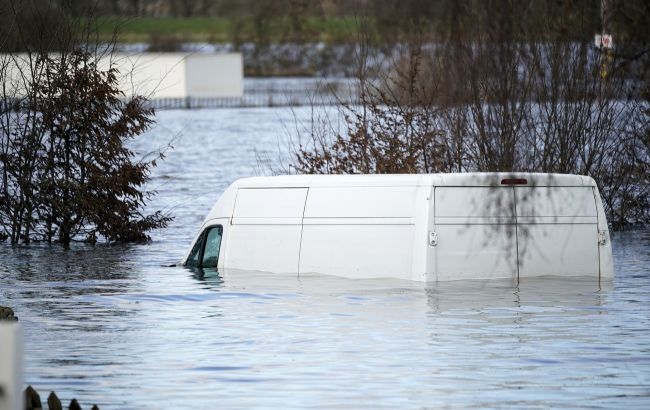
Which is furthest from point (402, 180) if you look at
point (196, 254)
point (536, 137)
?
point (536, 137)

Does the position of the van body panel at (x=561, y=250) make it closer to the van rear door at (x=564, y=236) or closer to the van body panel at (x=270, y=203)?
the van rear door at (x=564, y=236)

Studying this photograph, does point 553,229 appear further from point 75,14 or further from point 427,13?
point 75,14

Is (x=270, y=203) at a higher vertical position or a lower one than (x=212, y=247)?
higher

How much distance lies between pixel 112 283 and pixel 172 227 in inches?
500

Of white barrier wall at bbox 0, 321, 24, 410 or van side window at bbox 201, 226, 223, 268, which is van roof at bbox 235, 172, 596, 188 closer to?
van side window at bbox 201, 226, 223, 268

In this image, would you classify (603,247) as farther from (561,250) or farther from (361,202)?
(361,202)

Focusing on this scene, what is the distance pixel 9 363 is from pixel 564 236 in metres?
11.4

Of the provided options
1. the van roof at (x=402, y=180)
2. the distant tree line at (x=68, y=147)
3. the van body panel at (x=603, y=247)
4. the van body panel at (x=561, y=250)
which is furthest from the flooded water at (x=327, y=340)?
the distant tree line at (x=68, y=147)

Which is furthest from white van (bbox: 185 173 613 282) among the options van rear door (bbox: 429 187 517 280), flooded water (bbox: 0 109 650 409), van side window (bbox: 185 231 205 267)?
van side window (bbox: 185 231 205 267)

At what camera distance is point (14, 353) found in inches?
252

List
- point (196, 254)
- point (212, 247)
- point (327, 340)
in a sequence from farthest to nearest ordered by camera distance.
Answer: point (196, 254), point (212, 247), point (327, 340)

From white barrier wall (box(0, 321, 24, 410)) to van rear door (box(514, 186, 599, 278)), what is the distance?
10849 millimetres

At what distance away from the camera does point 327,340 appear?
49.0 ft

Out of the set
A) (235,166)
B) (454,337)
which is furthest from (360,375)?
(235,166)
